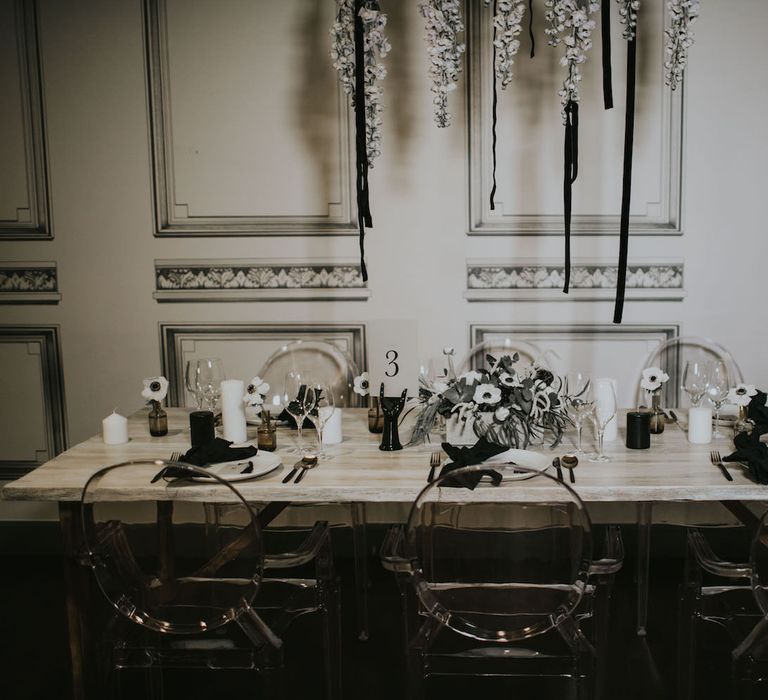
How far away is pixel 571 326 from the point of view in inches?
115

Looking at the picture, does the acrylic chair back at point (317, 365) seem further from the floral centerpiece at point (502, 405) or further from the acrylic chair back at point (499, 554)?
the acrylic chair back at point (499, 554)

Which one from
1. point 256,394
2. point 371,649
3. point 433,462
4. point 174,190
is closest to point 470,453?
point 433,462

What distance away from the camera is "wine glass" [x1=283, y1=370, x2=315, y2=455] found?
2.02m

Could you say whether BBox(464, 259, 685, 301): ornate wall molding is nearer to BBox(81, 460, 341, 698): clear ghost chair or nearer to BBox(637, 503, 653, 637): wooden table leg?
BBox(637, 503, 653, 637): wooden table leg

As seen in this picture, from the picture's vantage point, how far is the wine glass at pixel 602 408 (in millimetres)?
1957

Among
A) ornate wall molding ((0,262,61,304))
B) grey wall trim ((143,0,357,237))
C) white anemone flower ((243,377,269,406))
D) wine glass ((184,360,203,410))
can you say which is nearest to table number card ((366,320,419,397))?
white anemone flower ((243,377,269,406))

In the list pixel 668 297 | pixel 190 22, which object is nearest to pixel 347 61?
pixel 190 22

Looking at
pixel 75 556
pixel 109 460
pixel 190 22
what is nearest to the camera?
pixel 75 556

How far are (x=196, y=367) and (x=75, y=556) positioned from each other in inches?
27.0

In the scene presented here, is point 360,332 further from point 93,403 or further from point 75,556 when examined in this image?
point 75,556

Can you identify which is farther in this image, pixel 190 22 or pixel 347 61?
pixel 190 22

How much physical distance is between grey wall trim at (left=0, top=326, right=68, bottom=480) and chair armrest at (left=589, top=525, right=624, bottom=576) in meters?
2.28

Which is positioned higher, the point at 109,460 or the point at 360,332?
the point at 360,332

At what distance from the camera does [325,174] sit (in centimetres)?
290
